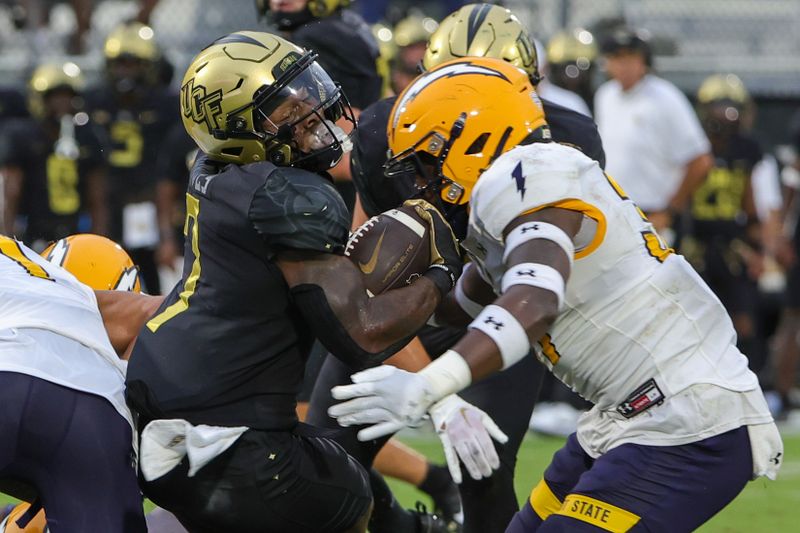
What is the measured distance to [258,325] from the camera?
3322mm

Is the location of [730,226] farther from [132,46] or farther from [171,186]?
[132,46]

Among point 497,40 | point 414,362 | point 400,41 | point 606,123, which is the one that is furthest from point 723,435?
point 400,41

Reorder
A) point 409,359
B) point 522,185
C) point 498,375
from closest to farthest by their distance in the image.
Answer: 1. point 522,185
2. point 409,359
3. point 498,375

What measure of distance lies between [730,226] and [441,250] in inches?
236

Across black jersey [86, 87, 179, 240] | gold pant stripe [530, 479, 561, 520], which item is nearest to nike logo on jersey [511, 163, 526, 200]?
gold pant stripe [530, 479, 561, 520]

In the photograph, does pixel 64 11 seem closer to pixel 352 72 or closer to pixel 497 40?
pixel 352 72

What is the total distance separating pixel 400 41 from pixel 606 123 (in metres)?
1.42

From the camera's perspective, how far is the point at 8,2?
36.8 ft

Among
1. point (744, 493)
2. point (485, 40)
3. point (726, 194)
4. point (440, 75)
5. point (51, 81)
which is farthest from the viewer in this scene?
point (726, 194)

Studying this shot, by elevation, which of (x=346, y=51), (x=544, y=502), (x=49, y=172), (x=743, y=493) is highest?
(x=346, y=51)

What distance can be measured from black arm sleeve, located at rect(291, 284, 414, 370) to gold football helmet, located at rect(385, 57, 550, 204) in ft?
1.80

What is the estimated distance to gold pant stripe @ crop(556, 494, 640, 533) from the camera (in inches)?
126

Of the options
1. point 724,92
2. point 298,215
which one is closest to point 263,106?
point 298,215

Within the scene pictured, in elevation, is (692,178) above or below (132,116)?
above
